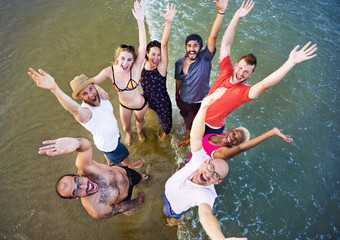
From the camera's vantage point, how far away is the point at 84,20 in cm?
Result: 666

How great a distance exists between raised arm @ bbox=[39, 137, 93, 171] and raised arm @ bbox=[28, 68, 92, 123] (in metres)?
0.38

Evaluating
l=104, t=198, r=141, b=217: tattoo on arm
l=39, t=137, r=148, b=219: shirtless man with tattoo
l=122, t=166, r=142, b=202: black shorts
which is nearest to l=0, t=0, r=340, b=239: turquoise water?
l=122, t=166, r=142, b=202: black shorts

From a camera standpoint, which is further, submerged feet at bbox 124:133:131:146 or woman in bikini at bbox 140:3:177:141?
submerged feet at bbox 124:133:131:146

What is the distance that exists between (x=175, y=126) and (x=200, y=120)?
2.68 meters

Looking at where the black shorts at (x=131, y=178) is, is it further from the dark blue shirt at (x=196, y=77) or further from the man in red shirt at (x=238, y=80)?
the dark blue shirt at (x=196, y=77)

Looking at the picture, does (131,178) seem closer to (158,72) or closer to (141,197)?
(141,197)

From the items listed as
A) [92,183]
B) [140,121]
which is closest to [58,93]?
[92,183]

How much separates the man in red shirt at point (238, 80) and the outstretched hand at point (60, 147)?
216 centimetres

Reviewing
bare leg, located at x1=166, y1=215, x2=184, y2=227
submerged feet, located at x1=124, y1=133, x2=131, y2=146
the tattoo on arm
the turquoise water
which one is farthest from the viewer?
submerged feet, located at x1=124, y1=133, x2=131, y2=146

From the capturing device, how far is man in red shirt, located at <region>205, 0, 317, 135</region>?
7.82ft

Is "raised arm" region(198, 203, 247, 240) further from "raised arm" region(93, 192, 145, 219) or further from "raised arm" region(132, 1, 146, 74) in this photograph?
"raised arm" region(132, 1, 146, 74)

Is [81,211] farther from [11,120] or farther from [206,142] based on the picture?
[11,120]

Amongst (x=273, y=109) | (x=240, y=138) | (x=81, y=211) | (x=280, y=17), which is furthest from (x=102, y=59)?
(x=280, y=17)

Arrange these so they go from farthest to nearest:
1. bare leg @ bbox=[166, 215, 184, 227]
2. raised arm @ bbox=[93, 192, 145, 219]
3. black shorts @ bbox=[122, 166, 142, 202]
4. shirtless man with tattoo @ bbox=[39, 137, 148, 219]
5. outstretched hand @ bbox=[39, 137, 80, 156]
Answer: bare leg @ bbox=[166, 215, 184, 227] < black shorts @ bbox=[122, 166, 142, 202] < raised arm @ bbox=[93, 192, 145, 219] < shirtless man with tattoo @ bbox=[39, 137, 148, 219] < outstretched hand @ bbox=[39, 137, 80, 156]
